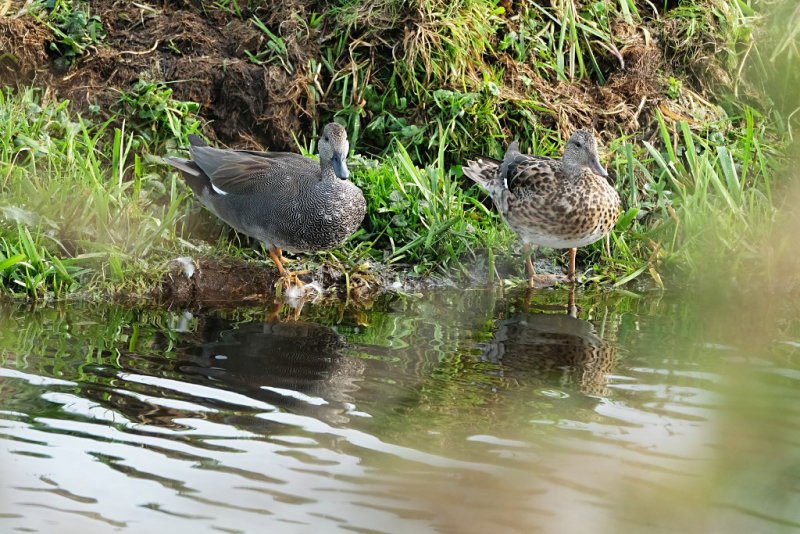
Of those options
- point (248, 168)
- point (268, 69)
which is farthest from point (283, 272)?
point (268, 69)

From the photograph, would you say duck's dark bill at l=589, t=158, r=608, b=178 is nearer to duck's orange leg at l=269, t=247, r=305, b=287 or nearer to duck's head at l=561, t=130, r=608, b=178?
duck's head at l=561, t=130, r=608, b=178

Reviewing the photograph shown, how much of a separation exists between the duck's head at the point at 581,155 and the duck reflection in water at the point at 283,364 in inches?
72.8

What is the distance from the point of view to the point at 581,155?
231 inches

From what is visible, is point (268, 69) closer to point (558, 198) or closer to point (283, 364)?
point (558, 198)

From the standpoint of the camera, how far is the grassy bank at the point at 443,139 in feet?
18.6

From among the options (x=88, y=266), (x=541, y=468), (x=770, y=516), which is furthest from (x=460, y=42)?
(x=770, y=516)

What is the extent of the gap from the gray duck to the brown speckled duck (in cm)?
95

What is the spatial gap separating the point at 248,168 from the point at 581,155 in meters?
1.96

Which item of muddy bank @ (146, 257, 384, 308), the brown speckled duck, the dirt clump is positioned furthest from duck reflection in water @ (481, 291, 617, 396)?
the dirt clump

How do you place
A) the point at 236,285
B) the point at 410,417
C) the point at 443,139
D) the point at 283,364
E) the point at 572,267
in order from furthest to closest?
the point at 443,139
the point at 572,267
the point at 236,285
the point at 283,364
the point at 410,417

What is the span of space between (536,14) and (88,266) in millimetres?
3686

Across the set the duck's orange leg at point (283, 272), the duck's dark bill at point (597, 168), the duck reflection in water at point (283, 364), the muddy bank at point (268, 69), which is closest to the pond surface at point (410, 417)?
the duck reflection in water at point (283, 364)

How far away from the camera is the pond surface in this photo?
1.55 meters

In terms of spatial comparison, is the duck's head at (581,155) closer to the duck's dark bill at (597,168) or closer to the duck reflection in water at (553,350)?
the duck's dark bill at (597,168)
